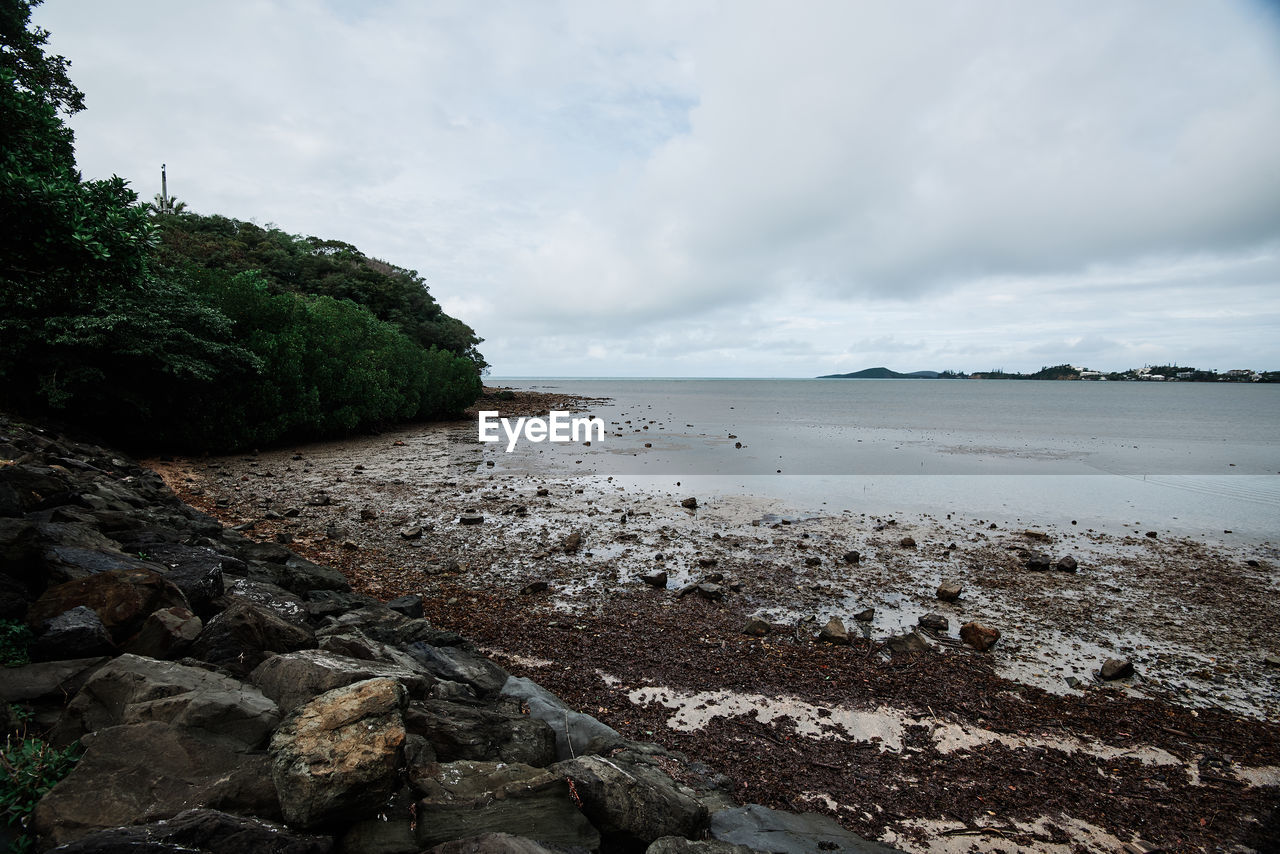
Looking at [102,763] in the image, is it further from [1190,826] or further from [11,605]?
[1190,826]

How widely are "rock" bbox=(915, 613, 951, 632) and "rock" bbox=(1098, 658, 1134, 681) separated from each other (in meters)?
1.75

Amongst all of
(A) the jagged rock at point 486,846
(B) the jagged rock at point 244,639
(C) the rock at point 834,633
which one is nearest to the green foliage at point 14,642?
(B) the jagged rock at point 244,639

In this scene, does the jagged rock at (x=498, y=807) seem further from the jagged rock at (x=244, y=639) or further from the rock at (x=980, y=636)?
the rock at (x=980, y=636)

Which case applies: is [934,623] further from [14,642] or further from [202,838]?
[14,642]

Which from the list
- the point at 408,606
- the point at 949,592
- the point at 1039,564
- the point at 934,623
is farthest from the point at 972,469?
the point at 408,606

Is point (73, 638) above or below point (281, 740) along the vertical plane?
above

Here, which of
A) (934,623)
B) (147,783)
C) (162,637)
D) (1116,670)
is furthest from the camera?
(934,623)

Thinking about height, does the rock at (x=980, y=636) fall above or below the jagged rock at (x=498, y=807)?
below

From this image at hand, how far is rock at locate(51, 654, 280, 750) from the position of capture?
3.31m

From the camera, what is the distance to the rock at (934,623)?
317 inches

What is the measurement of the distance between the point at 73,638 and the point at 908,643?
8.39m

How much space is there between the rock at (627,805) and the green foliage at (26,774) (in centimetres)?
266

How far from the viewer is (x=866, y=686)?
21.2 ft

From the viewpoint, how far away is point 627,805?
3.66 meters
